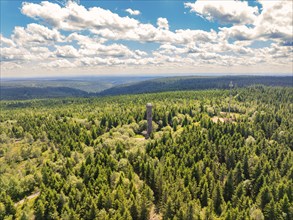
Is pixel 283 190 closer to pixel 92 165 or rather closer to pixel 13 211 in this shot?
pixel 92 165

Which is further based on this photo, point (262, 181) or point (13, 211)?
point (262, 181)

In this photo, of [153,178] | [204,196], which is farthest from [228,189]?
[153,178]

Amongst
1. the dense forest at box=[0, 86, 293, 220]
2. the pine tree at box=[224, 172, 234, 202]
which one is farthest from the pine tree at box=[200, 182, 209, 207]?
the pine tree at box=[224, 172, 234, 202]

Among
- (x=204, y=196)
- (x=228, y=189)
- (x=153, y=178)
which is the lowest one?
(x=228, y=189)

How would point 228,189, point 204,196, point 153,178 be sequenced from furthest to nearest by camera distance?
1. point 153,178
2. point 228,189
3. point 204,196

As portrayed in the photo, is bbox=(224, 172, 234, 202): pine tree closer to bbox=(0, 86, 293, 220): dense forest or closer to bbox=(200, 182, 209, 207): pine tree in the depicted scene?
bbox=(0, 86, 293, 220): dense forest

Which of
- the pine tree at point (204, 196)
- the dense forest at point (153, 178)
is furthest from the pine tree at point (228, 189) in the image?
the pine tree at point (204, 196)

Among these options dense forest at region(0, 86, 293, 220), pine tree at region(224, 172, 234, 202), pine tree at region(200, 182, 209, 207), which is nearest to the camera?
dense forest at region(0, 86, 293, 220)

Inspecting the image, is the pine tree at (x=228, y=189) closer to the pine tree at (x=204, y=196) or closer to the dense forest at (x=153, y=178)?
the dense forest at (x=153, y=178)

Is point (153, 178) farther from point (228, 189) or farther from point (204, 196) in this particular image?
point (228, 189)

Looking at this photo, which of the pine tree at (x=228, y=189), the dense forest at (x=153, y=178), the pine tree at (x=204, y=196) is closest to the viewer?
the dense forest at (x=153, y=178)

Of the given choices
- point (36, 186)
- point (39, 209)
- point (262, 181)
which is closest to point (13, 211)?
point (39, 209)
